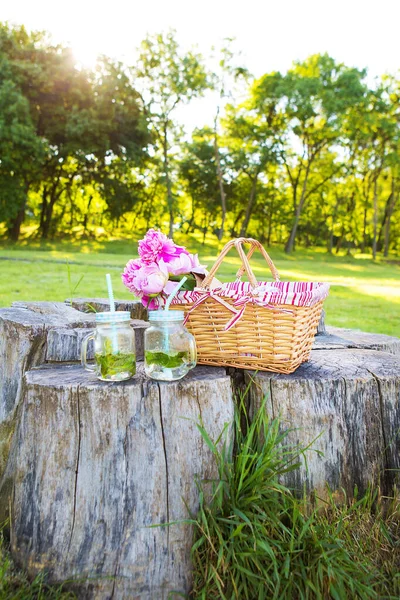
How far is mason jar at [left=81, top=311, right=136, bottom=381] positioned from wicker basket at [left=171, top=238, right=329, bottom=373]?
33cm

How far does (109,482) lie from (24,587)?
0.47 m

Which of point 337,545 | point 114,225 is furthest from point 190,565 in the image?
point 114,225

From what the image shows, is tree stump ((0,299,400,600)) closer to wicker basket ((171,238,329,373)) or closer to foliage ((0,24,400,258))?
wicker basket ((171,238,329,373))

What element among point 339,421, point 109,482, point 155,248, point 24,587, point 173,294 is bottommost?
point 24,587

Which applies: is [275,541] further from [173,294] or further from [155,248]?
[155,248]

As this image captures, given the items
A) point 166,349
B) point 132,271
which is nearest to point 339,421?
point 166,349

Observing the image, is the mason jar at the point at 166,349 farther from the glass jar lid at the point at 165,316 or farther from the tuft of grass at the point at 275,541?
the tuft of grass at the point at 275,541

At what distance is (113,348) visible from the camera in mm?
2139

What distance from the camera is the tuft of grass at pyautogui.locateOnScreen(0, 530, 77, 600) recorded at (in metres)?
1.86

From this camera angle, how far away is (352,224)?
39438 millimetres

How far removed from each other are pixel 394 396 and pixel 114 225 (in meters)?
38.2

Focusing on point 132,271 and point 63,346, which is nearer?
point 132,271

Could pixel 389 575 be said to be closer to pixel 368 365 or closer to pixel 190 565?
pixel 190 565

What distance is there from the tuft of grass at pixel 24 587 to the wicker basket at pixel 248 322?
1.10 metres
